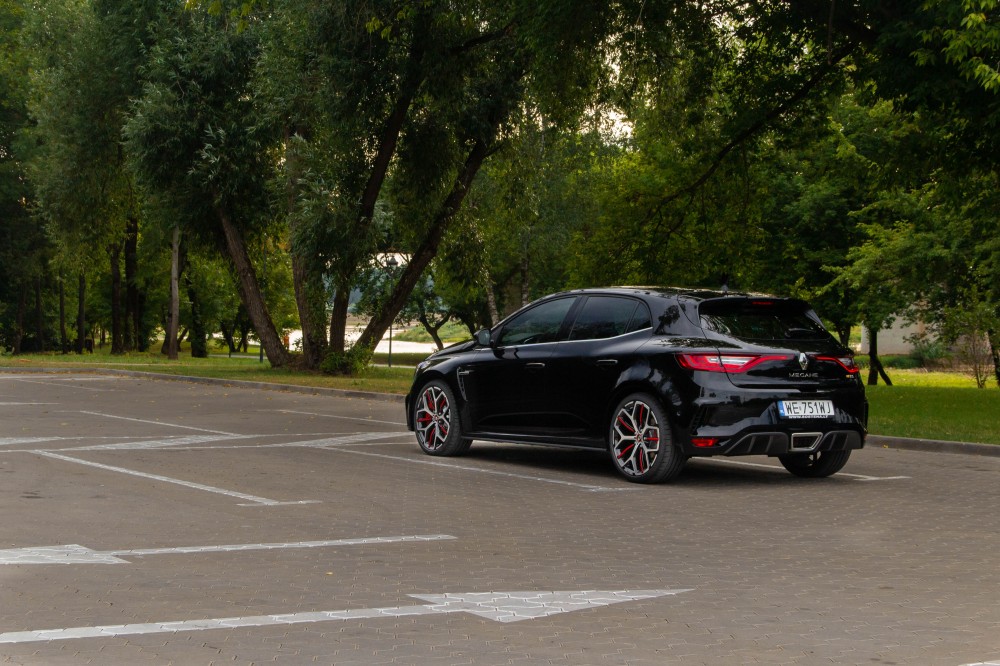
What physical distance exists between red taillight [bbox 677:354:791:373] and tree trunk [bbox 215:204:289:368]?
890 inches

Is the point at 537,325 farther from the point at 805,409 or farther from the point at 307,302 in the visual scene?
the point at 307,302

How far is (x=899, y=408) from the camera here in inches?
822

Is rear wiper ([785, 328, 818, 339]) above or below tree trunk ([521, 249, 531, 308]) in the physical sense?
below

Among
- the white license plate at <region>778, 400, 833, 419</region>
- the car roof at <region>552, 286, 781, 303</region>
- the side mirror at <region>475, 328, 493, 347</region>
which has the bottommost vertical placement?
the white license plate at <region>778, 400, 833, 419</region>

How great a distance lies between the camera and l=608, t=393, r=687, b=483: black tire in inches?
416

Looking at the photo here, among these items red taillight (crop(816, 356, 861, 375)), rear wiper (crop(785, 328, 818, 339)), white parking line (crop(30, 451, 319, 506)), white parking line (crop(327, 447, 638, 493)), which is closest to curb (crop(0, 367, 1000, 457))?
red taillight (crop(816, 356, 861, 375))

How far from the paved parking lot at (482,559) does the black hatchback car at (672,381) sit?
380 mm

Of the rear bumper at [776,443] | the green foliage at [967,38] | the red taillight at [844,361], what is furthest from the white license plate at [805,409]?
the green foliage at [967,38]

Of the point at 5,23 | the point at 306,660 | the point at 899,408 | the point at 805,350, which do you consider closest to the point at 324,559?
the point at 306,660

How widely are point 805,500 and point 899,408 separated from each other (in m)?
11.5

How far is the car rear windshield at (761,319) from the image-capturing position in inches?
426

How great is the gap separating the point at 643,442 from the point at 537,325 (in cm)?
189

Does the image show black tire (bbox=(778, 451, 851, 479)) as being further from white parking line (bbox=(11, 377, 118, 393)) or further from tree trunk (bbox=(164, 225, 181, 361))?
tree trunk (bbox=(164, 225, 181, 361))

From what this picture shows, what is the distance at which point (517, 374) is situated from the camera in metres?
12.1
